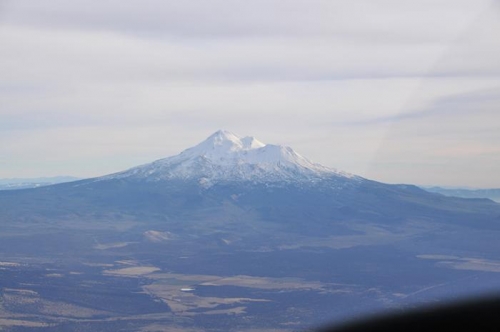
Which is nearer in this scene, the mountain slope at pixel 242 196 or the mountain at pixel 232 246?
the mountain at pixel 232 246

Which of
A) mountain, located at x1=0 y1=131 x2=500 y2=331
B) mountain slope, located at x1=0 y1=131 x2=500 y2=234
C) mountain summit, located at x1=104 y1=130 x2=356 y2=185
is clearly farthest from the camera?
mountain summit, located at x1=104 y1=130 x2=356 y2=185

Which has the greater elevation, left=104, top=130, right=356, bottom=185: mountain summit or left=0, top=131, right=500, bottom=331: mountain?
left=104, top=130, right=356, bottom=185: mountain summit

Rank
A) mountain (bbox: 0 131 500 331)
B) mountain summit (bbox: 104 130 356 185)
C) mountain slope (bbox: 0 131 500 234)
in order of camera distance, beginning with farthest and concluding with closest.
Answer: mountain summit (bbox: 104 130 356 185)
mountain slope (bbox: 0 131 500 234)
mountain (bbox: 0 131 500 331)

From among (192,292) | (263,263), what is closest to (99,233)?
(263,263)

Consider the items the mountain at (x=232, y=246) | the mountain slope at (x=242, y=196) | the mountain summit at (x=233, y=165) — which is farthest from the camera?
the mountain summit at (x=233, y=165)

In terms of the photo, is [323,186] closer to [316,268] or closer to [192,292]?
[316,268]
